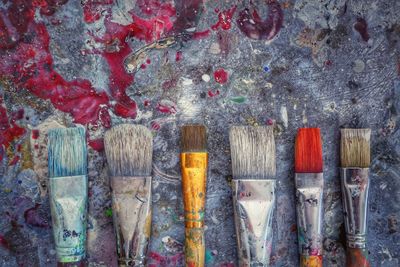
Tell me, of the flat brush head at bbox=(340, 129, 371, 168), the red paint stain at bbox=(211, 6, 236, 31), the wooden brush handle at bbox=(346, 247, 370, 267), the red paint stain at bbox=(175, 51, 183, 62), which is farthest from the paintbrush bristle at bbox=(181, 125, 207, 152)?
the wooden brush handle at bbox=(346, 247, 370, 267)

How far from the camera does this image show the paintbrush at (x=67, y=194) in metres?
1.64

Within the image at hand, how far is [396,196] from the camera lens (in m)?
1.81

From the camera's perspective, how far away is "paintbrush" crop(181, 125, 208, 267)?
168 centimetres

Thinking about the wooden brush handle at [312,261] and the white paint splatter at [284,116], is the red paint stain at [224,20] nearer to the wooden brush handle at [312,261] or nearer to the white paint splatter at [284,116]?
the white paint splatter at [284,116]

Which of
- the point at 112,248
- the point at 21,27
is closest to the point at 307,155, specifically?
the point at 112,248

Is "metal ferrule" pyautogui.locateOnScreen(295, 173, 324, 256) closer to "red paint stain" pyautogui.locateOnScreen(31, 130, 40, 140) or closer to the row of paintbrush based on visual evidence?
the row of paintbrush

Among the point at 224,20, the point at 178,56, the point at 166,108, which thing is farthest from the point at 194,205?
the point at 224,20

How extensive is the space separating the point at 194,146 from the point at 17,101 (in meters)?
0.54

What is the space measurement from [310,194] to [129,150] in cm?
55

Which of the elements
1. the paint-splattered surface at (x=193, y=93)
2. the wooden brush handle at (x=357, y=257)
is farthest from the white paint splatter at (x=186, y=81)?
the wooden brush handle at (x=357, y=257)

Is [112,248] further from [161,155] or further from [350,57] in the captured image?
[350,57]

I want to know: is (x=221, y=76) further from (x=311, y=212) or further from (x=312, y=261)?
(x=312, y=261)

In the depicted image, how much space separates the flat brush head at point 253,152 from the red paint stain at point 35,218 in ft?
1.91

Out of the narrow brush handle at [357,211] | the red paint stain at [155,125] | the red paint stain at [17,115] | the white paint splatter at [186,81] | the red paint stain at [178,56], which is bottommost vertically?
the narrow brush handle at [357,211]
